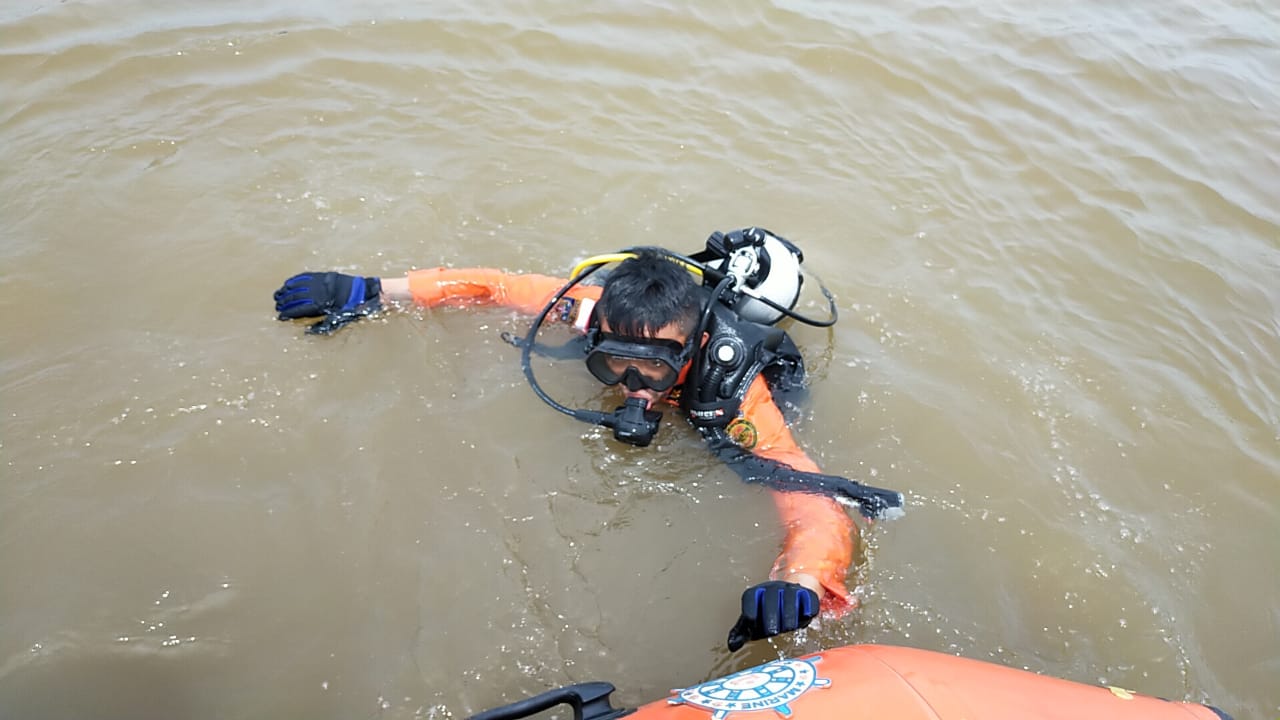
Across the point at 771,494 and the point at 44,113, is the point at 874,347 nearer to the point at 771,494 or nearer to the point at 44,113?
the point at 771,494

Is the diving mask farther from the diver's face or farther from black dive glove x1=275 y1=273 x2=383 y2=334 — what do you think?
black dive glove x1=275 y1=273 x2=383 y2=334

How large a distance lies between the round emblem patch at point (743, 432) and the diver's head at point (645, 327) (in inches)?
12.7

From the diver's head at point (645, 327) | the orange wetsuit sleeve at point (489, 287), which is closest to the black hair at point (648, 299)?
the diver's head at point (645, 327)

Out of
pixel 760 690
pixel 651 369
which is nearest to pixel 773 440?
pixel 651 369

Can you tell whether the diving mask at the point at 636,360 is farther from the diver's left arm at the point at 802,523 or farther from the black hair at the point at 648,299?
the diver's left arm at the point at 802,523

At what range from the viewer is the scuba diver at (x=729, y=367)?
2930 mm

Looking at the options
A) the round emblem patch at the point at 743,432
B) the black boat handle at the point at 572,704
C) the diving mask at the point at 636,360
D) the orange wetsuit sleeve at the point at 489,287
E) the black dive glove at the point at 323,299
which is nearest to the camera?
the black boat handle at the point at 572,704

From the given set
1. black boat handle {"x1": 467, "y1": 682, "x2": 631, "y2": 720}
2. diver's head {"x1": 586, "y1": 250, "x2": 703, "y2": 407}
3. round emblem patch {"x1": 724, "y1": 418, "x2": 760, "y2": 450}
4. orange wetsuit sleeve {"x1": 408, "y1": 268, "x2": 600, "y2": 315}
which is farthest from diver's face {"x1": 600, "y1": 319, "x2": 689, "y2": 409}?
black boat handle {"x1": 467, "y1": 682, "x2": 631, "y2": 720}

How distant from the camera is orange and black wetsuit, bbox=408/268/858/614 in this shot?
290 centimetres

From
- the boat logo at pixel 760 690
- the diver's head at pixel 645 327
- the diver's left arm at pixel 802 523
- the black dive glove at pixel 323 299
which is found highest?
the diver's head at pixel 645 327

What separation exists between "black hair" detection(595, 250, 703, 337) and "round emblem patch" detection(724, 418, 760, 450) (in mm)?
450

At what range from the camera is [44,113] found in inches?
196

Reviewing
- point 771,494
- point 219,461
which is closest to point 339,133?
point 219,461

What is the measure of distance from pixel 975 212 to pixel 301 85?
4.75 m
